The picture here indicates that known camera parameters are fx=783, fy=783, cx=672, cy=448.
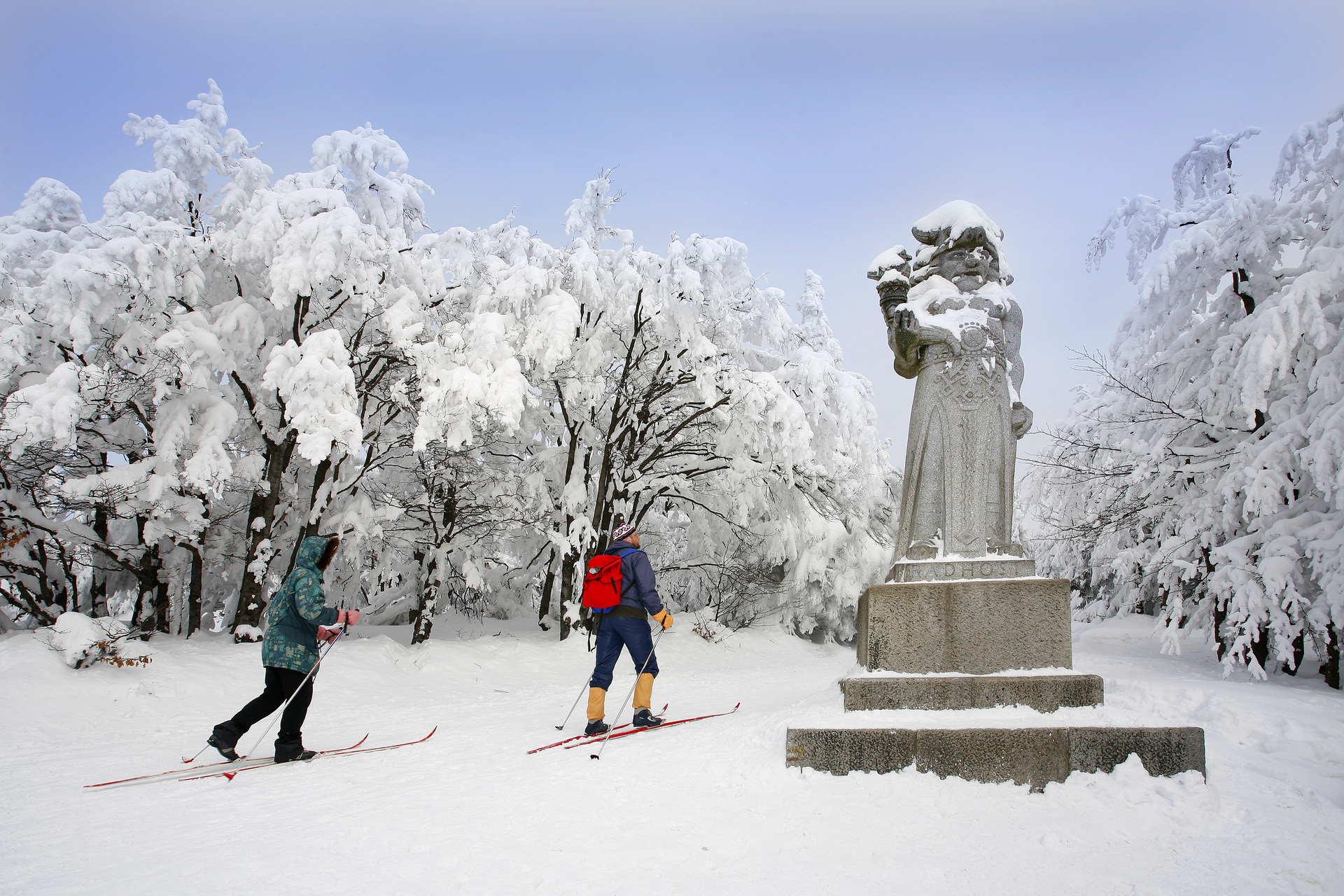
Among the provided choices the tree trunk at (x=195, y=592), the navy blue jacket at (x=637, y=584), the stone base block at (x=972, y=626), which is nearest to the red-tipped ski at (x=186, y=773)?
the navy blue jacket at (x=637, y=584)

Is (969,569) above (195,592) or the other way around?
above

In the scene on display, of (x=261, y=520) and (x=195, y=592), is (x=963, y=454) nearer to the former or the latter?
(x=261, y=520)

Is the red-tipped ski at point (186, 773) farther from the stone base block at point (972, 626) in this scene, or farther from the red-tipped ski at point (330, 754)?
the stone base block at point (972, 626)

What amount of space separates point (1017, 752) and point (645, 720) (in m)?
2.59

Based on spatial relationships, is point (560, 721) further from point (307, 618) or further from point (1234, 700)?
point (1234, 700)

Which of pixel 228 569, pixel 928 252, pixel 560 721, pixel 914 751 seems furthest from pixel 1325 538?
pixel 228 569

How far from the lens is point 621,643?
5.74 metres

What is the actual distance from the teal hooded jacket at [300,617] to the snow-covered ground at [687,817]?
67 centimetres

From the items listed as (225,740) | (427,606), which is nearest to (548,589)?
(427,606)

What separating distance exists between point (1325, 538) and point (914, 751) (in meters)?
6.74

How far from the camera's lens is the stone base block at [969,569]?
4809 millimetres

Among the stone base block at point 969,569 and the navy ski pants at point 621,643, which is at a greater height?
the stone base block at point 969,569

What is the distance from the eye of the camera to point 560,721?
6477 mm

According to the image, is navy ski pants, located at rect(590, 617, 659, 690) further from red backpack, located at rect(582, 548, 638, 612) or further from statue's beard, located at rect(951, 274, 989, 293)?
statue's beard, located at rect(951, 274, 989, 293)
